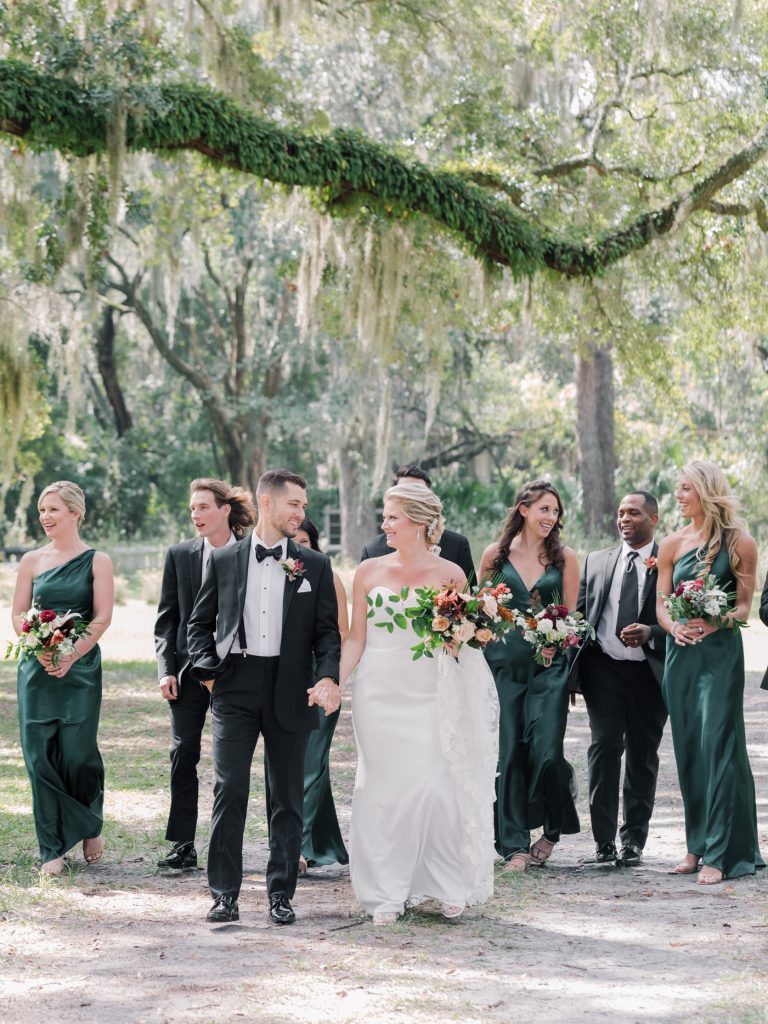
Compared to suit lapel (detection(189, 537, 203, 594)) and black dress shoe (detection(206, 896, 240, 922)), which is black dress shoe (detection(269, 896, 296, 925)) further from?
suit lapel (detection(189, 537, 203, 594))

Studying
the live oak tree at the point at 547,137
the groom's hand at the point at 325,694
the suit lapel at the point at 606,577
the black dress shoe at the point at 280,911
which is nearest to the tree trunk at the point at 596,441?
the live oak tree at the point at 547,137

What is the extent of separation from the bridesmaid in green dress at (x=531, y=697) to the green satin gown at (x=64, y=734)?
Result: 197cm

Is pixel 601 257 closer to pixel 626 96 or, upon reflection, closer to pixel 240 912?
pixel 626 96

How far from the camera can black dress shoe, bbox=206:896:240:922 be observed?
5.41 metres

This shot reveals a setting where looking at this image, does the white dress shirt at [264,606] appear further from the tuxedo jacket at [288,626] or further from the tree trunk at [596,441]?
the tree trunk at [596,441]

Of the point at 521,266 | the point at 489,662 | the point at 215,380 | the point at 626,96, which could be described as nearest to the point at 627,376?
the point at 626,96

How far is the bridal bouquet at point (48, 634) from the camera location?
21.3 feet

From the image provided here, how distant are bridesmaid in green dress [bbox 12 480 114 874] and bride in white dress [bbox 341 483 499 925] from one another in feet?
5.16

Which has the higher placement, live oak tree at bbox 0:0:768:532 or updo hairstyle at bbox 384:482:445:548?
live oak tree at bbox 0:0:768:532

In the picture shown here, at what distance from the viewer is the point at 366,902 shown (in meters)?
5.54

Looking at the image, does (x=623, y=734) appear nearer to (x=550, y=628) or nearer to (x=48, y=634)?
(x=550, y=628)

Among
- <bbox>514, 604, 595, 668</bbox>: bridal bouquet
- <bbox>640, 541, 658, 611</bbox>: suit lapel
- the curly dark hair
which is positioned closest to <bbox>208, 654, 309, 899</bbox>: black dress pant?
<bbox>514, 604, 595, 668</bbox>: bridal bouquet

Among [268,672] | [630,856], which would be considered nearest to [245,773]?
[268,672]

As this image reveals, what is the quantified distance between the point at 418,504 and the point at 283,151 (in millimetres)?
7183
